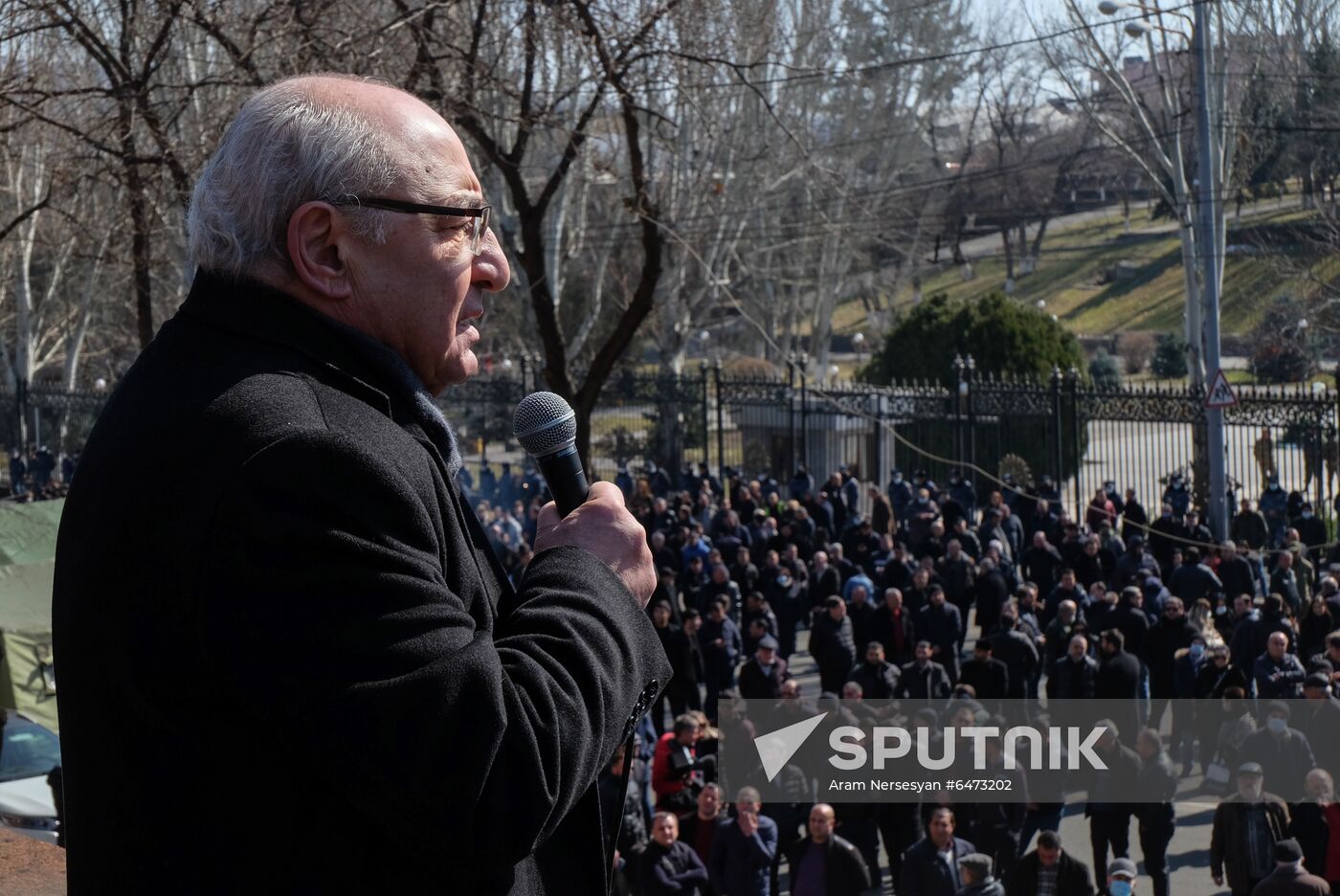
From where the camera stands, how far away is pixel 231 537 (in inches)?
46.0

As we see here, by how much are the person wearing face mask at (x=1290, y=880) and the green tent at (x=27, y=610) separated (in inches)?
302

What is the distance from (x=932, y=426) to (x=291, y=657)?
2343 cm

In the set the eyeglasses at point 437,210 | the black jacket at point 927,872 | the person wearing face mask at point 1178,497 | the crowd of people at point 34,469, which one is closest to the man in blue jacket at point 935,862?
the black jacket at point 927,872

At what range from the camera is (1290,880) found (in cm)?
832

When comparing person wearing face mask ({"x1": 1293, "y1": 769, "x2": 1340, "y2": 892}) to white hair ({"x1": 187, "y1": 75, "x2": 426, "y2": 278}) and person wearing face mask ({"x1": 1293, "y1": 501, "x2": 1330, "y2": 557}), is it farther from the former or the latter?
white hair ({"x1": 187, "y1": 75, "x2": 426, "y2": 278})

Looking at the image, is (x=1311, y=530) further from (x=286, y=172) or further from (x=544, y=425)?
(x=286, y=172)

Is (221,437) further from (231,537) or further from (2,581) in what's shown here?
(2,581)

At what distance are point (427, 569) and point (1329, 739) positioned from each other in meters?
10.0

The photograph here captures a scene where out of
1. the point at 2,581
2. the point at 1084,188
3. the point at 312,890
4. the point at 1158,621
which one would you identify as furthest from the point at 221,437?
the point at 1084,188

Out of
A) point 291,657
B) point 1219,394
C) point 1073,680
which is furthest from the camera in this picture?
point 1219,394

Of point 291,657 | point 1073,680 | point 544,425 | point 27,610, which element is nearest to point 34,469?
point 27,610

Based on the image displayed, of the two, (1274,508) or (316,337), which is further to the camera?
(1274,508)

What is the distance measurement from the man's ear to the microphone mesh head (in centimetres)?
54

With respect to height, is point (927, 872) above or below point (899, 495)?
below
